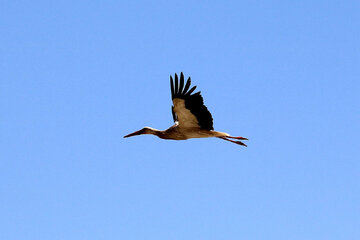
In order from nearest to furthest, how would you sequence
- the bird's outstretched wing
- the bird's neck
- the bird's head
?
the bird's outstretched wing < the bird's neck < the bird's head

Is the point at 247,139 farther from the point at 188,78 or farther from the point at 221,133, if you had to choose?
the point at 188,78

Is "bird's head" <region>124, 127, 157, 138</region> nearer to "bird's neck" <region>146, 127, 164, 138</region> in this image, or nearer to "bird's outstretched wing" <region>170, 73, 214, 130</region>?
"bird's neck" <region>146, 127, 164, 138</region>

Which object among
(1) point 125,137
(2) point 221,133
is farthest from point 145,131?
(2) point 221,133

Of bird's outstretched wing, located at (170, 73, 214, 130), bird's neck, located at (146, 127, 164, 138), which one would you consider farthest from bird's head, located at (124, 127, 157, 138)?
bird's outstretched wing, located at (170, 73, 214, 130)

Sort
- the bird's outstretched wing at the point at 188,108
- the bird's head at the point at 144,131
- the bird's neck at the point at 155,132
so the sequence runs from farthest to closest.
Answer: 1. the bird's head at the point at 144,131
2. the bird's neck at the point at 155,132
3. the bird's outstretched wing at the point at 188,108

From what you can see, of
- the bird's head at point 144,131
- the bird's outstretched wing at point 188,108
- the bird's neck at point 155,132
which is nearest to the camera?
the bird's outstretched wing at point 188,108

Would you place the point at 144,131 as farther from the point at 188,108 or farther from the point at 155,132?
the point at 188,108

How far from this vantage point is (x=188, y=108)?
26.5 metres

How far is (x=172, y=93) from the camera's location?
2625 cm

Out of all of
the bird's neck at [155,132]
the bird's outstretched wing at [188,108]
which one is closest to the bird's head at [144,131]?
the bird's neck at [155,132]

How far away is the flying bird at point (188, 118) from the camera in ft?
85.8

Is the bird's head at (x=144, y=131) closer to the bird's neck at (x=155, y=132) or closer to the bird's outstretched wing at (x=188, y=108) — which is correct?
the bird's neck at (x=155, y=132)

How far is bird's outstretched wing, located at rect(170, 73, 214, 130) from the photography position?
85.7 ft

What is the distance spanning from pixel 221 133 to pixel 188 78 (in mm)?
2624
